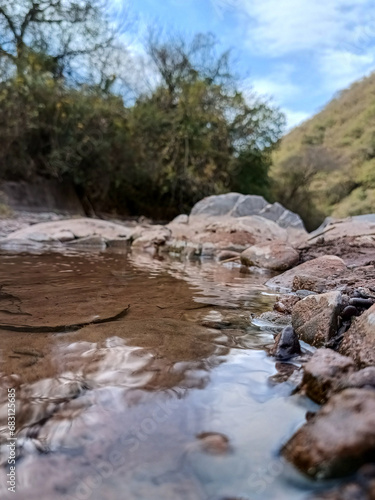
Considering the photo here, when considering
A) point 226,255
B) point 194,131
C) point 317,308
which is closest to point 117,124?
point 194,131

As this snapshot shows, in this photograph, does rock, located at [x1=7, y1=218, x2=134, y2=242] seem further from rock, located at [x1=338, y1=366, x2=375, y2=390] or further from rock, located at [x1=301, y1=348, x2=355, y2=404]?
rock, located at [x1=338, y1=366, x2=375, y2=390]

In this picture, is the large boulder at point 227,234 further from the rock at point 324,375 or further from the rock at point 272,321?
the rock at point 324,375

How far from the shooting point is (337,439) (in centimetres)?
84

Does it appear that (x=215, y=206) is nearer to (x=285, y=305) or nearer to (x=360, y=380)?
(x=285, y=305)

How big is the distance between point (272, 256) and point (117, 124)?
8.23 meters

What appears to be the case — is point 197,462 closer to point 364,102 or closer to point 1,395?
point 1,395

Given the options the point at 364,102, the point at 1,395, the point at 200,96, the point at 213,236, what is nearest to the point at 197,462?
the point at 1,395

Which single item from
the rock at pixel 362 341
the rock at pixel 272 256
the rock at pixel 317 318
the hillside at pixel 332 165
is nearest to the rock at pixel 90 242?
the rock at pixel 272 256

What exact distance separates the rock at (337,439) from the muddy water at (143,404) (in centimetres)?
4

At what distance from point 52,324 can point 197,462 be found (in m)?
Result: 1.21

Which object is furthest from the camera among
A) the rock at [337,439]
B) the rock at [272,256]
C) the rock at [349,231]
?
the rock at [349,231]

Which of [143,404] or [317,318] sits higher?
[317,318]

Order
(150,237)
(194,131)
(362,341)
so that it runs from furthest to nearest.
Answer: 1. (194,131)
2. (150,237)
3. (362,341)

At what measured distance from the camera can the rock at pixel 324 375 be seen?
1.15 m
